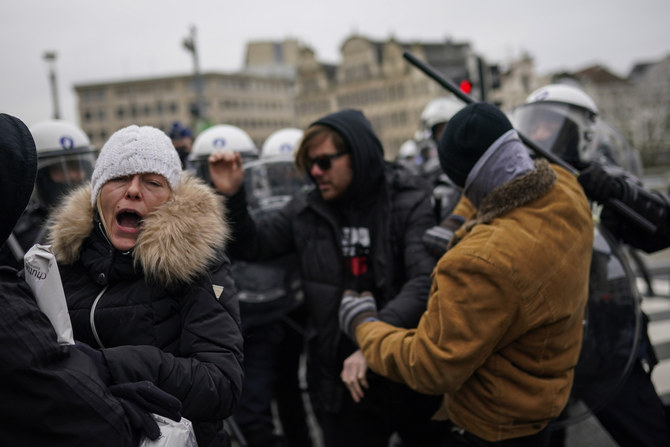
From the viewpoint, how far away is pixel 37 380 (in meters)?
1.02

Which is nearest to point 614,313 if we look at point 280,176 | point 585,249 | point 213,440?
point 585,249

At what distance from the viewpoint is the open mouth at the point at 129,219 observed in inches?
70.1

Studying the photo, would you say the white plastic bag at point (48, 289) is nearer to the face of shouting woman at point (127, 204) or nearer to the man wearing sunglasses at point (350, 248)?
the face of shouting woman at point (127, 204)

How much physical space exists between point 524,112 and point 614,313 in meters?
1.31

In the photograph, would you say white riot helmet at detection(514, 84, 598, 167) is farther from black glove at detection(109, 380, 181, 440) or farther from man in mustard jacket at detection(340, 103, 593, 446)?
black glove at detection(109, 380, 181, 440)

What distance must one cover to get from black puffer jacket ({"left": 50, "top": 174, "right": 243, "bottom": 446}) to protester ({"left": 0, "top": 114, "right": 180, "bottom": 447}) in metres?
0.32

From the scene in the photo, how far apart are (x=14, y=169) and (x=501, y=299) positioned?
144 centimetres

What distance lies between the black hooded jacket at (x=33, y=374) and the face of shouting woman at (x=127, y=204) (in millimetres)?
564

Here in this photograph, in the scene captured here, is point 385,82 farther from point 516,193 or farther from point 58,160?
point 516,193

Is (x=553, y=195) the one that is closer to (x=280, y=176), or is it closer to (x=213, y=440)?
(x=213, y=440)

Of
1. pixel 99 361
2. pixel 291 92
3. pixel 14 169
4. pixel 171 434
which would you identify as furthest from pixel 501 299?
pixel 291 92

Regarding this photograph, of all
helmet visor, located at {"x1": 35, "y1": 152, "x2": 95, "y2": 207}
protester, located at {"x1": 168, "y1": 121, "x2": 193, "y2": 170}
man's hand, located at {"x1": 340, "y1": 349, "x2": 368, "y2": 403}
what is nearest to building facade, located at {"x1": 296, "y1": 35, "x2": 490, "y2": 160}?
protester, located at {"x1": 168, "y1": 121, "x2": 193, "y2": 170}

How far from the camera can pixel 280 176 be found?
394 centimetres

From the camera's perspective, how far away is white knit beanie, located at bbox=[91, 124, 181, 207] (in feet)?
5.86
